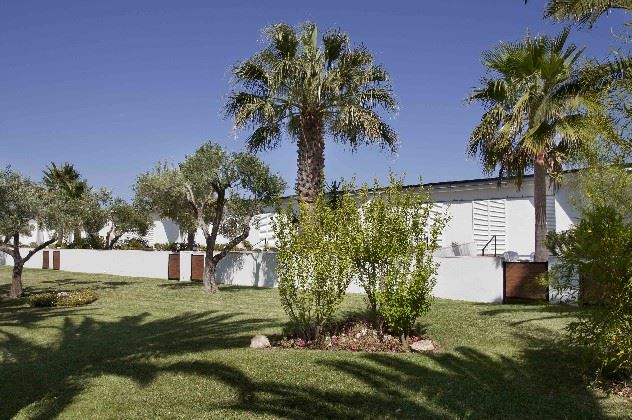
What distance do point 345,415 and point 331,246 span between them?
4.44 meters

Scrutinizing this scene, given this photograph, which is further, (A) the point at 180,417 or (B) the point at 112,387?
(B) the point at 112,387

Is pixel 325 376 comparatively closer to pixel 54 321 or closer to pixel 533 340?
pixel 533 340

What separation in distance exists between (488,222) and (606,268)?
61.3 feet

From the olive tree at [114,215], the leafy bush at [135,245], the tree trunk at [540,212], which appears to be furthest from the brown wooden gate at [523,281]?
the leafy bush at [135,245]

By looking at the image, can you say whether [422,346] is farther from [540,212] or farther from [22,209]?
[22,209]

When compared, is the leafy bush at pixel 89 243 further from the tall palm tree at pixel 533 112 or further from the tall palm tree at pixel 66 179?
the tall palm tree at pixel 533 112

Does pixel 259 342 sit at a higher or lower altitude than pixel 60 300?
higher

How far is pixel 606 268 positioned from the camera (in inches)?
346

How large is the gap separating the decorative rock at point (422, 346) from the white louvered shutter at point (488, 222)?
17198 millimetres

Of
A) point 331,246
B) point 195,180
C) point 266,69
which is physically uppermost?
point 266,69

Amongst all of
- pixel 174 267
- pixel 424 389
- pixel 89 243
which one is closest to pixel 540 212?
pixel 424 389

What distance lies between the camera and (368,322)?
12.7 meters

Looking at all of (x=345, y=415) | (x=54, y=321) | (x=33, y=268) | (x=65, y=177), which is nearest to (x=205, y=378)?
(x=345, y=415)

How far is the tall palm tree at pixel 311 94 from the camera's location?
1922 cm
